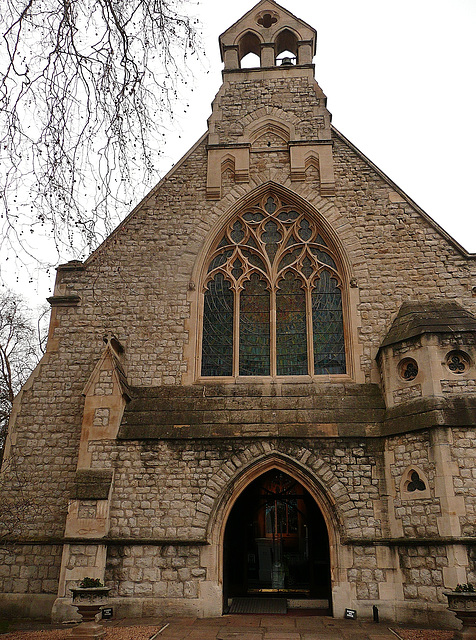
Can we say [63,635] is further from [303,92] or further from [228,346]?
[303,92]

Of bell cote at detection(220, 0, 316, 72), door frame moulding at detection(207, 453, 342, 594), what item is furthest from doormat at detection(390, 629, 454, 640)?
bell cote at detection(220, 0, 316, 72)

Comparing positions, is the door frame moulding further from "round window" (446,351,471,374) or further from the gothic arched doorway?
"round window" (446,351,471,374)

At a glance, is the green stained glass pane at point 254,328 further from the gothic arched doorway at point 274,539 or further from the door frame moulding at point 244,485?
the gothic arched doorway at point 274,539

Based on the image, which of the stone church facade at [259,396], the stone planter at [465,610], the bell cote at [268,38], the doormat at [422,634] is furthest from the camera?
the bell cote at [268,38]

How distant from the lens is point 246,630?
7734mm

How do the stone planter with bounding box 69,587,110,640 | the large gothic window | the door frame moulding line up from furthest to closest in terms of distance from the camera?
the large gothic window
the door frame moulding
the stone planter with bounding box 69,587,110,640

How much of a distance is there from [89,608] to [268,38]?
1318 cm

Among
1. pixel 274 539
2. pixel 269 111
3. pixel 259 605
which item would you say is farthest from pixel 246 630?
pixel 269 111

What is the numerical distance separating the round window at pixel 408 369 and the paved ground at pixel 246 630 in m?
3.91

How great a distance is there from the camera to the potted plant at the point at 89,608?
6871 mm

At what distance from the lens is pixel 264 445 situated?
372 inches

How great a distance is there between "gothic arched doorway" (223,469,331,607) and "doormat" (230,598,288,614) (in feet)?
1.47

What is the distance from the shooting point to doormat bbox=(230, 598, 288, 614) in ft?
30.6

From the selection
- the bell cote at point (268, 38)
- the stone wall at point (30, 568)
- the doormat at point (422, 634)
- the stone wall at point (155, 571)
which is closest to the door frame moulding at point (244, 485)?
the stone wall at point (155, 571)
